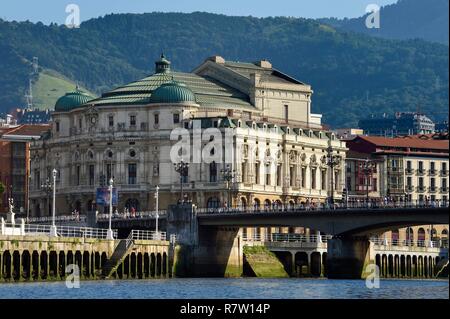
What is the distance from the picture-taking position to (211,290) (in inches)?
5827

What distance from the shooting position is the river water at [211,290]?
13112 centimetres

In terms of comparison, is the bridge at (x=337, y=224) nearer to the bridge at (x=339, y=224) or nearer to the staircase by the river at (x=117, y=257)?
the bridge at (x=339, y=224)

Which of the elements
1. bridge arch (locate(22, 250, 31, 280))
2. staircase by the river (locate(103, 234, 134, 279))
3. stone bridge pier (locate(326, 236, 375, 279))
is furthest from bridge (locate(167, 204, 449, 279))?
bridge arch (locate(22, 250, 31, 280))

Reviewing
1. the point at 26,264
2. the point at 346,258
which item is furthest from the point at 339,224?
the point at 26,264

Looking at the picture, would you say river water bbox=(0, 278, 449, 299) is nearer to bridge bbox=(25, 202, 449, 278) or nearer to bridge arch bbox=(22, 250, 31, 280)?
bridge arch bbox=(22, 250, 31, 280)

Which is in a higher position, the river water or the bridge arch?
the bridge arch

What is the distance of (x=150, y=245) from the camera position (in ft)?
601

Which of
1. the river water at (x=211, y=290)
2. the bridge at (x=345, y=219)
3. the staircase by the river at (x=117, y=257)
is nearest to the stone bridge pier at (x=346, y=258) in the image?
the bridge at (x=345, y=219)

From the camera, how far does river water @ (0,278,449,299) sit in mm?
131125
